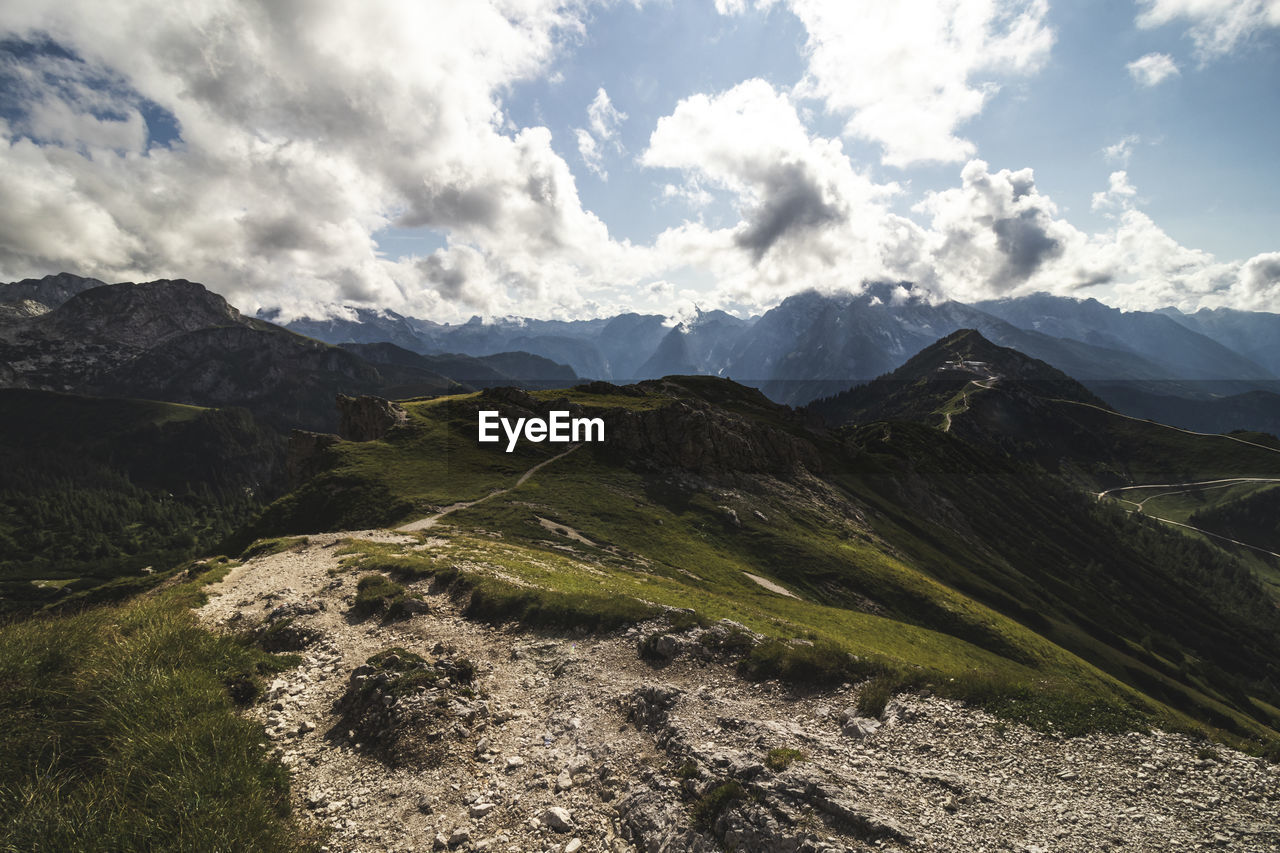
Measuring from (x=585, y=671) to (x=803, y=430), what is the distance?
137220mm

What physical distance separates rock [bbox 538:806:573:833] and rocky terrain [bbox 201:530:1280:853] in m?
0.04

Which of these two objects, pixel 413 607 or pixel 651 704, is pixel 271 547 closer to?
pixel 413 607

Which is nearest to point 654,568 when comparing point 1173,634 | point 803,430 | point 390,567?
point 390,567

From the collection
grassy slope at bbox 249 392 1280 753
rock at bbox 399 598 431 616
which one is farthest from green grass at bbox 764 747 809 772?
rock at bbox 399 598 431 616

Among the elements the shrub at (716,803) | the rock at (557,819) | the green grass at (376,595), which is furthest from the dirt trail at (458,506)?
the shrub at (716,803)

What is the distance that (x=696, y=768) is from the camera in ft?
50.4

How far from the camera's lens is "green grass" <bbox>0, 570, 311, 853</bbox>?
10133mm

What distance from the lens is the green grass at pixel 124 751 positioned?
1013 centimetres

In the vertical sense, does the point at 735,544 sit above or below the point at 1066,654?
above

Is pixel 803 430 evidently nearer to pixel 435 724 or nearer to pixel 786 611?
pixel 786 611

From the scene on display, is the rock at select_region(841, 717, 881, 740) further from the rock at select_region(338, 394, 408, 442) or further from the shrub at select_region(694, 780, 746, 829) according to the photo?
the rock at select_region(338, 394, 408, 442)

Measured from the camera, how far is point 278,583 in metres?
33.5

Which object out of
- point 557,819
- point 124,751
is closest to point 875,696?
point 557,819

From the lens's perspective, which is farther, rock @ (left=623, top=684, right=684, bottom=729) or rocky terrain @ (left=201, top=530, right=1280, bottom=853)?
rock @ (left=623, top=684, right=684, bottom=729)
